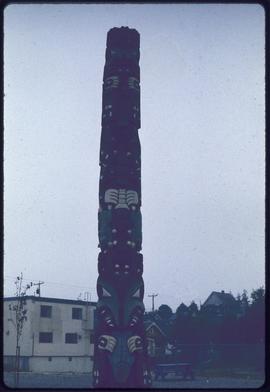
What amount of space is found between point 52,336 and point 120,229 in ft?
61.2

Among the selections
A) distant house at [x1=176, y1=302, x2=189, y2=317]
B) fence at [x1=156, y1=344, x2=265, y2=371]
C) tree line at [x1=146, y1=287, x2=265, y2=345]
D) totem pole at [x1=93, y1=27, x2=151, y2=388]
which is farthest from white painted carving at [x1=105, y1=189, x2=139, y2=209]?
fence at [x1=156, y1=344, x2=265, y2=371]

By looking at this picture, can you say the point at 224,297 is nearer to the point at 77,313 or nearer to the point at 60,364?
the point at 77,313

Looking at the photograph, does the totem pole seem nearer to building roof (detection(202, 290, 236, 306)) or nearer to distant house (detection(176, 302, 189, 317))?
distant house (detection(176, 302, 189, 317))

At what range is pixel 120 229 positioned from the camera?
7.90 metres

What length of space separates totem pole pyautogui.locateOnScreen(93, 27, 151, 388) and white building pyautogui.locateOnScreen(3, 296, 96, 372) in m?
17.0

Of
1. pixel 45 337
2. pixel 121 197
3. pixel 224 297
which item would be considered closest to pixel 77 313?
pixel 45 337

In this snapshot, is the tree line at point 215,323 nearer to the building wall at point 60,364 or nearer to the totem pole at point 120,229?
the building wall at point 60,364

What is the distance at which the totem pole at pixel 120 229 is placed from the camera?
734cm

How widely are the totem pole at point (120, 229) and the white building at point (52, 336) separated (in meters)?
17.0

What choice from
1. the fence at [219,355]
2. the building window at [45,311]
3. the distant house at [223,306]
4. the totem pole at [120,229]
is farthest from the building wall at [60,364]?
the totem pole at [120,229]

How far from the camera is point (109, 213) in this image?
802 centimetres

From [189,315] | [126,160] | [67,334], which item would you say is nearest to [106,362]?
[126,160]

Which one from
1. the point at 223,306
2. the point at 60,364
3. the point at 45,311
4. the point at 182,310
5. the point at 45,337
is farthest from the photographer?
the point at 60,364

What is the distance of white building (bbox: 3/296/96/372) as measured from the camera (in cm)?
2461
